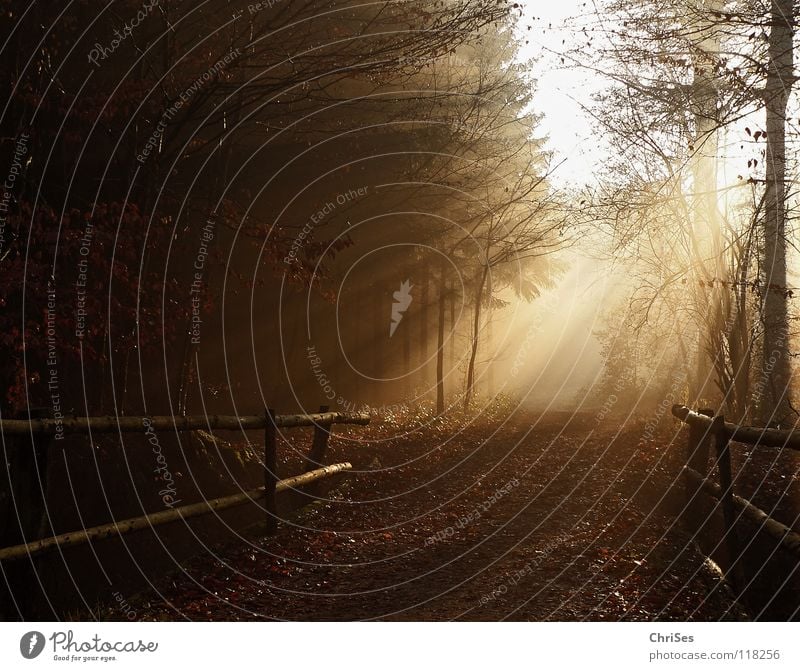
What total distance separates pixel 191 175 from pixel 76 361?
14.6 ft

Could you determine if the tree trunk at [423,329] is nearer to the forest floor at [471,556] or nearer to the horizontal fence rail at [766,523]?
the forest floor at [471,556]

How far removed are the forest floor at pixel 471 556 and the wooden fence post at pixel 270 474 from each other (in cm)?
24

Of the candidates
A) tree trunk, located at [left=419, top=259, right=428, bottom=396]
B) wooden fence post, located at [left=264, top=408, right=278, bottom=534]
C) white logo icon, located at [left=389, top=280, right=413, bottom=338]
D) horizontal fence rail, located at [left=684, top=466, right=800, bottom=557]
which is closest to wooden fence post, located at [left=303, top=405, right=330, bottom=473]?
wooden fence post, located at [left=264, top=408, right=278, bottom=534]

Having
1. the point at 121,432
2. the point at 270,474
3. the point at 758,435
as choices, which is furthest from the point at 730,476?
the point at 121,432

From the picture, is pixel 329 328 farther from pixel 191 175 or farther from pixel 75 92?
pixel 75 92

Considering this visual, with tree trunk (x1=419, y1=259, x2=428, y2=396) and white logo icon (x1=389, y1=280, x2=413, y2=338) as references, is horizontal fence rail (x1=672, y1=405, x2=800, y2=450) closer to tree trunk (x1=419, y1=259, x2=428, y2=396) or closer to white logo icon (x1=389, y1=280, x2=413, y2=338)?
tree trunk (x1=419, y1=259, x2=428, y2=396)

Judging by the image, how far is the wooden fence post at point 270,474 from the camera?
991 centimetres

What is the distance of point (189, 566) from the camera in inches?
335

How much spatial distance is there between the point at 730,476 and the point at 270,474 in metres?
5.19

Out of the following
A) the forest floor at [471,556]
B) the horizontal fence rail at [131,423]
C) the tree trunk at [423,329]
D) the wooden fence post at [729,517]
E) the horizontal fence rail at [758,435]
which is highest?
the tree trunk at [423,329]

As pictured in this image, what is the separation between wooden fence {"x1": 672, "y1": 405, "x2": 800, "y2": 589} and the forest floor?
0.44m
